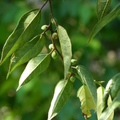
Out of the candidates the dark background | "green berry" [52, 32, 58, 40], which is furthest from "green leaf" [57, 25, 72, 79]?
the dark background

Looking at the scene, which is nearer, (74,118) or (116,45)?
(74,118)

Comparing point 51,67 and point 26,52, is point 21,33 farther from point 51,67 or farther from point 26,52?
point 51,67

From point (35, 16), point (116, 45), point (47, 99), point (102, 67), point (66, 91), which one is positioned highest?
point (35, 16)

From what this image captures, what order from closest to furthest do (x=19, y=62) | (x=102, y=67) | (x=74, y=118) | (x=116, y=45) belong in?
(x=19, y=62) → (x=74, y=118) → (x=102, y=67) → (x=116, y=45)

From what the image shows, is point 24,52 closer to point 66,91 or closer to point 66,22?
point 66,91

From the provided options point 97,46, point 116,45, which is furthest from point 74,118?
point 116,45

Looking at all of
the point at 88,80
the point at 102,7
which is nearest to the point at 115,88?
the point at 88,80
